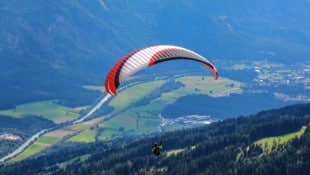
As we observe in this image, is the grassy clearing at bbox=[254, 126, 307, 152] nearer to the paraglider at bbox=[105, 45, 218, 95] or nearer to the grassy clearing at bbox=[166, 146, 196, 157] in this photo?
the grassy clearing at bbox=[166, 146, 196, 157]

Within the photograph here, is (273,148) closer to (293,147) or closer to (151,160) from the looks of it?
(293,147)

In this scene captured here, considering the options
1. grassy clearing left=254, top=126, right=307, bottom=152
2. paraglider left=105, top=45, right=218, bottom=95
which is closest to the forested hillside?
grassy clearing left=254, top=126, right=307, bottom=152

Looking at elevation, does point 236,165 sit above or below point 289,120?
below

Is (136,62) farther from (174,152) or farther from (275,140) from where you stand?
(174,152)

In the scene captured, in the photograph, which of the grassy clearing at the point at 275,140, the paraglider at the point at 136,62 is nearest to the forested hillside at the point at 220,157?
the grassy clearing at the point at 275,140

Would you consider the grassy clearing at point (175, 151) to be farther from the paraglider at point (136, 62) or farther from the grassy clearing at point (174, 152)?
the paraglider at point (136, 62)

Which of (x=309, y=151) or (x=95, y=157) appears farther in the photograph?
(x=95, y=157)

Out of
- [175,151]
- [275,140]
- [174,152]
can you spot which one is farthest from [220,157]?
[175,151]

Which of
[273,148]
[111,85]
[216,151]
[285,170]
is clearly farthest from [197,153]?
[111,85]
